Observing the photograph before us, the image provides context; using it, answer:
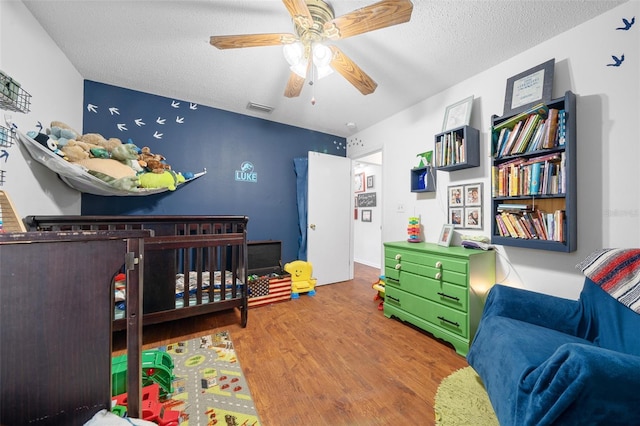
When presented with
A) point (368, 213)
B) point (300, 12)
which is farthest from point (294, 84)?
point (368, 213)

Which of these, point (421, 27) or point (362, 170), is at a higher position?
point (421, 27)

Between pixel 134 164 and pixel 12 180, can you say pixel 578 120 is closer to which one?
pixel 134 164

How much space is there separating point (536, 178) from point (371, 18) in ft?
5.06

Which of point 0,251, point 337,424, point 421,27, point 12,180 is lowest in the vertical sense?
point 337,424

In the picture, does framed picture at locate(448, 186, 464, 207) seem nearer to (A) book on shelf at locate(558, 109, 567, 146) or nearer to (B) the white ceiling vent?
(A) book on shelf at locate(558, 109, 567, 146)

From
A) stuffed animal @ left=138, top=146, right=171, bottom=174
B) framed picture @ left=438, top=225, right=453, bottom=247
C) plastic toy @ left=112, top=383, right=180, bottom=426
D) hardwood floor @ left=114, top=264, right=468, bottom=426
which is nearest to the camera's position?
plastic toy @ left=112, top=383, right=180, bottom=426

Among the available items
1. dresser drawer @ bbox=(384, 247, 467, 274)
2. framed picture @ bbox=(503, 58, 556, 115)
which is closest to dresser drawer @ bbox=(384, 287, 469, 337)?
dresser drawer @ bbox=(384, 247, 467, 274)

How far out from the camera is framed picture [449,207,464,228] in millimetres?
2277

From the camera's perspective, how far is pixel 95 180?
1.84 m

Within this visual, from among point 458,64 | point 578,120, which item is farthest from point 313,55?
point 578,120

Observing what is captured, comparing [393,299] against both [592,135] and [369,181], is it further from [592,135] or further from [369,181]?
[369,181]

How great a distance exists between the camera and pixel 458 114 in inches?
88.4

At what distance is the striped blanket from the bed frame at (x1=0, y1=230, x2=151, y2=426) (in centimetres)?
205

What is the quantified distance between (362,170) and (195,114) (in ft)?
10.9
